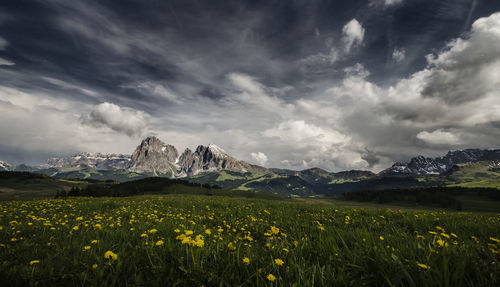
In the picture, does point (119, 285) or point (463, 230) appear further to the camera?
point (463, 230)

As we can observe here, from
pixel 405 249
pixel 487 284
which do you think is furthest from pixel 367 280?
pixel 405 249

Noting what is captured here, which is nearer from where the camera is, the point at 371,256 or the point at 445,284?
the point at 445,284

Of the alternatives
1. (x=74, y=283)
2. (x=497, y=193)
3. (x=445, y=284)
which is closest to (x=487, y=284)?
(x=445, y=284)

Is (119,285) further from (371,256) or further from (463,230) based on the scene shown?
(463,230)

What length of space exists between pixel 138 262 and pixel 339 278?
2.70 m

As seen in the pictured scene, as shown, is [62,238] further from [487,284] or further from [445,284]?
[487,284]

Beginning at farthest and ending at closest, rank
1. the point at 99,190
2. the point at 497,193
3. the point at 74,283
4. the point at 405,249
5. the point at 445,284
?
the point at 497,193 < the point at 99,190 < the point at 405,249 < the point at 74,283 < the point at 445,284

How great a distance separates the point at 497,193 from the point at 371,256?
279780 millimetres

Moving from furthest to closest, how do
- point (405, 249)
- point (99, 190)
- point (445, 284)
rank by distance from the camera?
point (99, 190), point (405, 249), point (445, 284)

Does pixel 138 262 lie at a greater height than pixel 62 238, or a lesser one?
greater

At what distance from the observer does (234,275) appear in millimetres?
2793

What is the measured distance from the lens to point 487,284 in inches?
82.9

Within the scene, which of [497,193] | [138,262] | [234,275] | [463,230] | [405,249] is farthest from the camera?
[497,193]

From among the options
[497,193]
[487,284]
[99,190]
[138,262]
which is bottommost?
[99,190]
